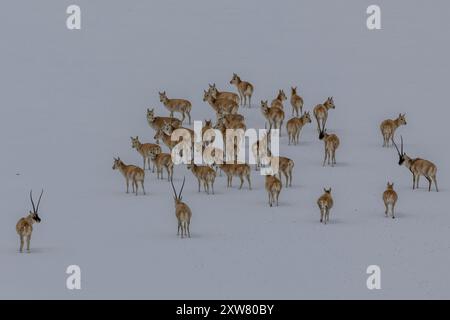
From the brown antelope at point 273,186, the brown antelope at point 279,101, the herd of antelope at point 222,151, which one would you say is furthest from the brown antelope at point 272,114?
the brown antelope at point 273,186

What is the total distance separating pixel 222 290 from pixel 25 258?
4.09 meters

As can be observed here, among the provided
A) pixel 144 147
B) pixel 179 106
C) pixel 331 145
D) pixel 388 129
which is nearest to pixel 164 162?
pixel 144 147

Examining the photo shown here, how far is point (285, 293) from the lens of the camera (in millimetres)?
23547

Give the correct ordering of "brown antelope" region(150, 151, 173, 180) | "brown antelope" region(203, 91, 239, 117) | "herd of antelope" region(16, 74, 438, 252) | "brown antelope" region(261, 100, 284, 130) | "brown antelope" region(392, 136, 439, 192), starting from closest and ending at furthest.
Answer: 1. "herd of antelope" region(16, 74, 438, 252)
2. "brown antelope" region(392, 136, 439, 192)
3. "brown antelope" region(150, 151, 173, 180)
4. "brown antelope" region(261, 100, 284, 130)
5. "brown antelope" region(203, 91, 239, 117)

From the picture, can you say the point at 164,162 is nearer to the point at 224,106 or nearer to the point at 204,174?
the point at 204,174

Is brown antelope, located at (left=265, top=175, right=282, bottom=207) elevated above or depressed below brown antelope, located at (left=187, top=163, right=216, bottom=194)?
below

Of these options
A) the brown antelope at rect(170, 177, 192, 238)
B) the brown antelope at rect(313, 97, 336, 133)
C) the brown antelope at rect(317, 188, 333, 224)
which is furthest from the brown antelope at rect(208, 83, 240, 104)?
the brown antelope at rect(170, 177, 192, 238)

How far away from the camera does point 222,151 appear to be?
1237 inches

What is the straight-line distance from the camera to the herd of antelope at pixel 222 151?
27.9 metres

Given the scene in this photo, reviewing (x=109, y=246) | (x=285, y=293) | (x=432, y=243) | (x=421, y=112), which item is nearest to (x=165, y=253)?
(x=109, y=246)

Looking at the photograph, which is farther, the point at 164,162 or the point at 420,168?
the point at 164,162

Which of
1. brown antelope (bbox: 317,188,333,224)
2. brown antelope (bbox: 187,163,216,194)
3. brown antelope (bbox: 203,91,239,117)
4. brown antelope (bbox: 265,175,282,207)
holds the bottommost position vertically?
brown antelope (bbox: 317,188,333,224)

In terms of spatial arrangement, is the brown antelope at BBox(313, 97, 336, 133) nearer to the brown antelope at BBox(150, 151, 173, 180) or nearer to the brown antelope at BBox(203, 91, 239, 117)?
the brown antelope at BBox(203, 91, 239, 117)

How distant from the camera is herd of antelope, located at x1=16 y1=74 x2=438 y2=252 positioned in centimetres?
2791
